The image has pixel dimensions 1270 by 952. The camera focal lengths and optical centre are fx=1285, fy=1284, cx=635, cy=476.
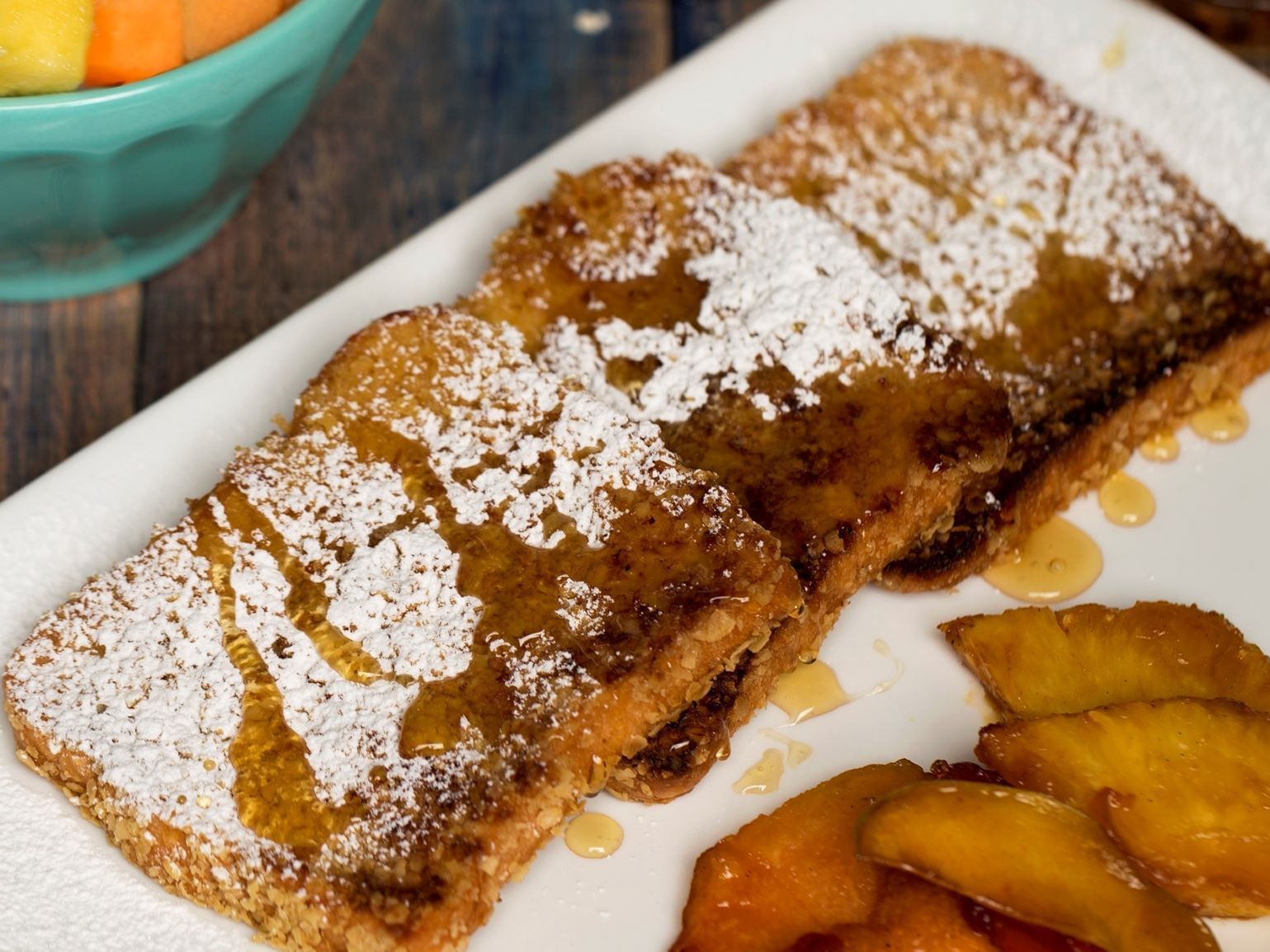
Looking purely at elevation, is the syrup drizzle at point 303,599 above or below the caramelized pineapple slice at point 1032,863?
below

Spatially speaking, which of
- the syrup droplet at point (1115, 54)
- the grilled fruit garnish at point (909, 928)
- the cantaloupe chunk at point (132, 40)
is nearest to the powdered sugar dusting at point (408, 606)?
the grilled fruit garnish at point (909, 928)

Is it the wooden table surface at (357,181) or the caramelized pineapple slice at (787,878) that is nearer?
the caramelized pineapple slice at (787,878)

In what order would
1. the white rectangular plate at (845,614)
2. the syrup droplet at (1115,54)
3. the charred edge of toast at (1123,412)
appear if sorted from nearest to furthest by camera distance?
the white rectangular plate at (845,614)
the charred edge of toast at (1123,412)
the syrup droplet at (1115,54)

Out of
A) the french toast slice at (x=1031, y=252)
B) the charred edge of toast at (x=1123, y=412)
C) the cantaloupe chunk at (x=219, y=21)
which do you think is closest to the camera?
the cantaloupe chunk at (x=219, y=21)

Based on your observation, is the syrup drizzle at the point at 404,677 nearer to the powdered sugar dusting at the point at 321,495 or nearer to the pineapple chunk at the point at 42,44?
the powdered sugar dusting at the point at 321,495

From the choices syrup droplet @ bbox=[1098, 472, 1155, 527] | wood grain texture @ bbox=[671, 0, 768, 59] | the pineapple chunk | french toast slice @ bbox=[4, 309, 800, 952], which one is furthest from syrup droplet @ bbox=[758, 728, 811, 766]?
wood grain texture @ bbox=[671, 0, 768, 59]

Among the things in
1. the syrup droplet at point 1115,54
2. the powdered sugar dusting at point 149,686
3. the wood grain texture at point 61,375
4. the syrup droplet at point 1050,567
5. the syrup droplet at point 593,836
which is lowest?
the wood grain texture at point 61,375

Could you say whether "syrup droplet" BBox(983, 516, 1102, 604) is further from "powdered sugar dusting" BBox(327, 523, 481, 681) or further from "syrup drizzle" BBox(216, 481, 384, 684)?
"syrup drizzle" BBox(216, 481, 384, 684)

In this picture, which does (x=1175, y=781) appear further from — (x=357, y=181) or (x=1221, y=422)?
(x=357, y=181)
